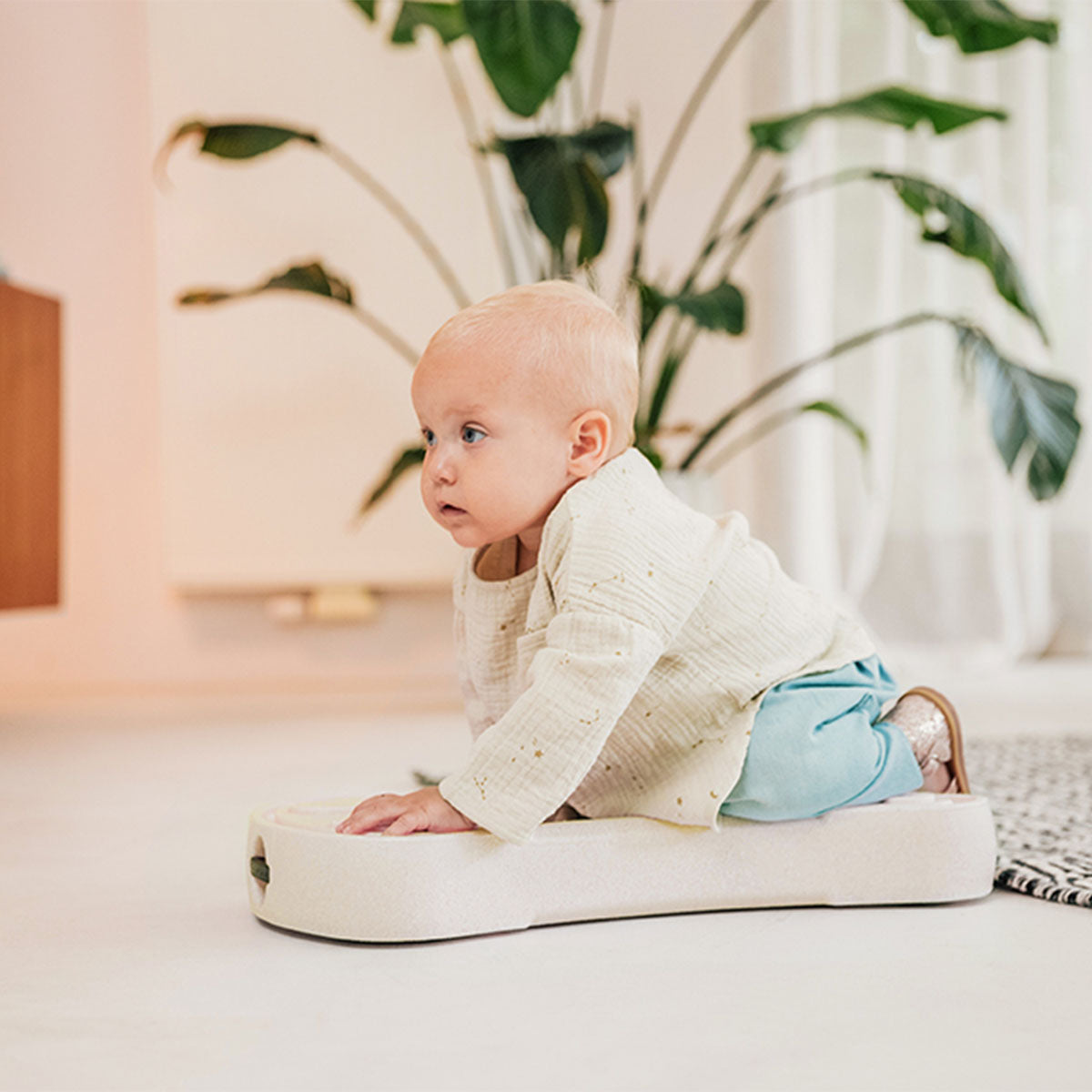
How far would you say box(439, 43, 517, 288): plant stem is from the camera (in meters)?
2.34

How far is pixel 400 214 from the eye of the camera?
2381mm

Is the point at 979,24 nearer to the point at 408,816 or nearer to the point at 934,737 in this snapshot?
the point at 934,737

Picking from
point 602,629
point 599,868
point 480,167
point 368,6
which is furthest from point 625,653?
point 480,167

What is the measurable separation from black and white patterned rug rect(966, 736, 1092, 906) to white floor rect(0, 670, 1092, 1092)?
2cm

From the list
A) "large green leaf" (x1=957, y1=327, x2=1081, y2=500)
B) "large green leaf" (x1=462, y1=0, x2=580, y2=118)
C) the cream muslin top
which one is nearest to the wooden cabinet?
"large green leaf" (x1=462, y1=0, x2=580, y2=118)

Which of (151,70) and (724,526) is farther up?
(151,70)

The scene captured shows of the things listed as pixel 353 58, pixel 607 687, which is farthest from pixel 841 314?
pixel 607 687

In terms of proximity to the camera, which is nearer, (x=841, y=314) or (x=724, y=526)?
(x=724, y=526)

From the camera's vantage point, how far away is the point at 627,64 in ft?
9.14

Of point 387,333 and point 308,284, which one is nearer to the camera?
point 308,284

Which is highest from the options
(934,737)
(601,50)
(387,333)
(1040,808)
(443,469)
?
(601,50)

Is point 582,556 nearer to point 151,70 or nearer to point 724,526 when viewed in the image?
point 724,526

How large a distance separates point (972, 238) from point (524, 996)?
5.15 ft

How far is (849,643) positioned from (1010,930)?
0.24m
